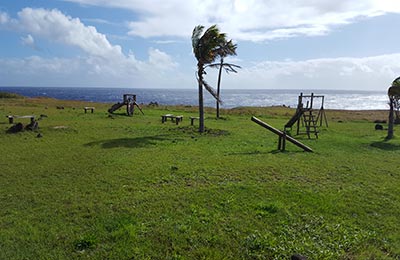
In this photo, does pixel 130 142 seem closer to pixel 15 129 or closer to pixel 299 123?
pixel 15 129

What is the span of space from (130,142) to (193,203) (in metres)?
8.49

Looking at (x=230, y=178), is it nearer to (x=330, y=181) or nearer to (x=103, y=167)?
(x=330, y=181)

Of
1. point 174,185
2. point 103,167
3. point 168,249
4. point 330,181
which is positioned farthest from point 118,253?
point 330,181

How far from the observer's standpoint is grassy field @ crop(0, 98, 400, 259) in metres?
5.16

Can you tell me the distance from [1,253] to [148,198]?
313 cm

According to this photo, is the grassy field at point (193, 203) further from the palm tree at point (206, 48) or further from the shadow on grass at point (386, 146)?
the palm tree at point (206, 48)

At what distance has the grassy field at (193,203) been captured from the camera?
5164 mm

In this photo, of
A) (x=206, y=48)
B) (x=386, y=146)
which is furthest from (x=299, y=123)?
(x=206, y=48)

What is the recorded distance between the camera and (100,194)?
7.42 meters

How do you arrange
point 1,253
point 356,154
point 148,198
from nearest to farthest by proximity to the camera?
point 1,253 → point 148,198 → point 356,154

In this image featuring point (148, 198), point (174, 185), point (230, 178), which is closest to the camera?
→ point (148, 198)

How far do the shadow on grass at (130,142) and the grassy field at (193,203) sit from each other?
63 cm

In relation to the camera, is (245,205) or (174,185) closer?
(245,205)

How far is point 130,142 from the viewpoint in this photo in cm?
1467
